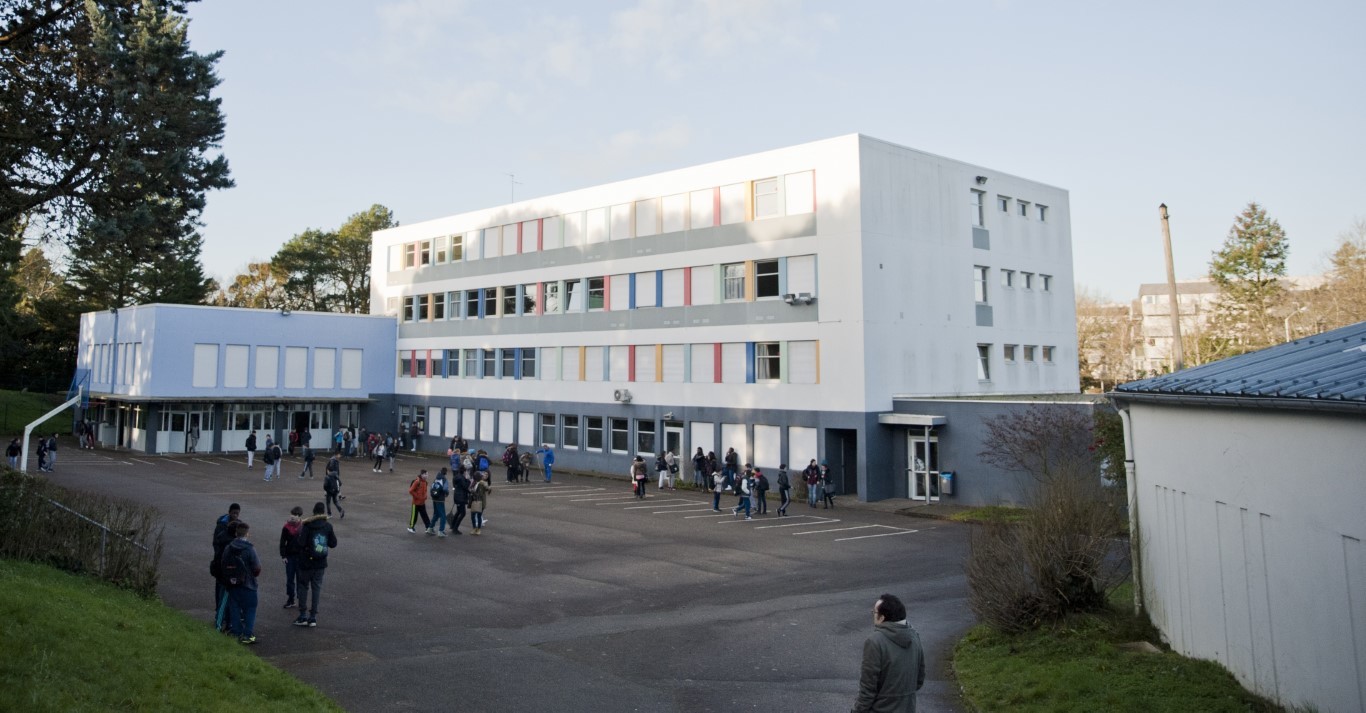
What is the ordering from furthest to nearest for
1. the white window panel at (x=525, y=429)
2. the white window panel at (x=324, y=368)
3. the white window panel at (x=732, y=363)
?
1. the white window panel at (x=324, y=368)
2. the white window panel at (x=525, y=429)
3. the white window panel at (x=732, y=363)

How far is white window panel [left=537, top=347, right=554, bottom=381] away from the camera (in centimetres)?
4331

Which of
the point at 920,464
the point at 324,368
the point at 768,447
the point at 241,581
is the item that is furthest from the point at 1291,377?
the point at 324,368

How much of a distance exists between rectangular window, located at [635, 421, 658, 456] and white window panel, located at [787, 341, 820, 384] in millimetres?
7770

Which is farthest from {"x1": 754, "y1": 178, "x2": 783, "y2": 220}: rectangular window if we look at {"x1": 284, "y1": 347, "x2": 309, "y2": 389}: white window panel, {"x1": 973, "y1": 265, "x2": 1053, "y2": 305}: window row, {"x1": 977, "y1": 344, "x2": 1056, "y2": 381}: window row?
{"x1": 284, "y1": 347, "x2": 309, "y2": 389}: white window panel

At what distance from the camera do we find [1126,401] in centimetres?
1193

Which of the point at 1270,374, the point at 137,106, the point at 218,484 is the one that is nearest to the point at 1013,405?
the point at 1270,374

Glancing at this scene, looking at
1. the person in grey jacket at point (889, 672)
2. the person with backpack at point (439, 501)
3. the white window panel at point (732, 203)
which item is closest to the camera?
the person in grey jacket at point (889, 672)

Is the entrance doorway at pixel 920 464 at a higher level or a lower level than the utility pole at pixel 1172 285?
lower

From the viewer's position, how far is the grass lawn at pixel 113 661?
7.20 meters

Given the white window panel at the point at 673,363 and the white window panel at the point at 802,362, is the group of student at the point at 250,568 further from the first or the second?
the white window panel at the point at 673,363

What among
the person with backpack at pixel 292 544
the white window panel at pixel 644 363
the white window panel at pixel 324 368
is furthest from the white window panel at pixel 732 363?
the white window panel at pixel 324 368

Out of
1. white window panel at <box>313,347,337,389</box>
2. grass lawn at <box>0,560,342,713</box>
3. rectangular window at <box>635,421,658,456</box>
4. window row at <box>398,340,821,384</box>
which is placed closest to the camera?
grass lawn at <box>0,560,342,713</box>

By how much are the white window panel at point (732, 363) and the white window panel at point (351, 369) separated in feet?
84.8

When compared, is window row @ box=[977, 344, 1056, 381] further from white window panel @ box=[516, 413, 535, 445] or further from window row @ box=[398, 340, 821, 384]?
white window panel @ box=[516, 413, 535, 445]
